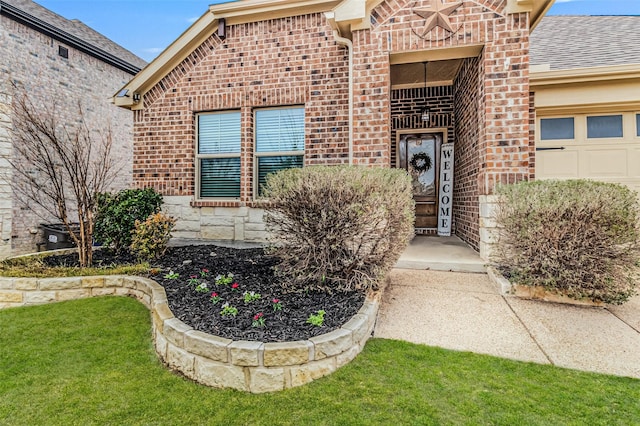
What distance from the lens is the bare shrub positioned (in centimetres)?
459

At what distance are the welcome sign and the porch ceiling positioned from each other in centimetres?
136

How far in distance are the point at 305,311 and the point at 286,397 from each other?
84 cm

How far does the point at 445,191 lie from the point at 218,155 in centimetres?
477

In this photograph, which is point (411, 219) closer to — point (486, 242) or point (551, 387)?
point (486, 242)

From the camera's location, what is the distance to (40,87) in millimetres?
8836

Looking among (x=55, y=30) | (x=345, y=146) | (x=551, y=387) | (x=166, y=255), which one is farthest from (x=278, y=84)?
(x=55, y=30)

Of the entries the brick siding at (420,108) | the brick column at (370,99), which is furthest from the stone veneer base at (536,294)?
the brick siding at (420,108)

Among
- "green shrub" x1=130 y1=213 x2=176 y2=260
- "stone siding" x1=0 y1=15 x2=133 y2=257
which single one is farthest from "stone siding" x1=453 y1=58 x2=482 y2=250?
"stone siding" x1=0 y1=15 x2=133 y2=257

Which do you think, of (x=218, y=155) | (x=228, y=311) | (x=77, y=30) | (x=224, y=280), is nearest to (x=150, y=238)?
(x=224, y=280)

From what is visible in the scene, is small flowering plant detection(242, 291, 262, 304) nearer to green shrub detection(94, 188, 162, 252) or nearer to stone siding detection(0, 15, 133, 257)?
green shrub detection(94, 188, 162, 252)

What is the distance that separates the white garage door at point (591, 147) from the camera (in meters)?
6.19

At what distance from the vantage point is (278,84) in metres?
6.32

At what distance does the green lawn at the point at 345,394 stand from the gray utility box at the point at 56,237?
671 cm

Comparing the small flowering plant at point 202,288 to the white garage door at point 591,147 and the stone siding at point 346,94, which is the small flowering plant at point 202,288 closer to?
the stone siding at point 346,94
